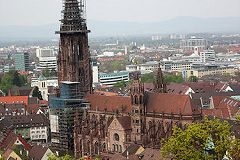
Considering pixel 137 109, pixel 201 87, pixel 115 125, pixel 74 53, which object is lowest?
pixel 201 87

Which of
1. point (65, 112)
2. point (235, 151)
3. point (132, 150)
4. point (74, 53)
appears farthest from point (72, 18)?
point (235, 151)

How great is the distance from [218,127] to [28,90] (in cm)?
13142

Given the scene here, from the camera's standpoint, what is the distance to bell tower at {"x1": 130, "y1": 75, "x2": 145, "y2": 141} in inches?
3976

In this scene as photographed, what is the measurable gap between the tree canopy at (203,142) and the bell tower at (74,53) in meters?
62.6

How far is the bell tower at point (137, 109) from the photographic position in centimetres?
10100

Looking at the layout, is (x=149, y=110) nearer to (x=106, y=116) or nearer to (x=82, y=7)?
(x=106, y=116)

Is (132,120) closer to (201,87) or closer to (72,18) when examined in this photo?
(72,18)

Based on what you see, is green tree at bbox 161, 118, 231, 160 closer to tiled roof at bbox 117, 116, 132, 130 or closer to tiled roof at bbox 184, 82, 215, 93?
tiled roof at bbox 117, 116, 132, 130

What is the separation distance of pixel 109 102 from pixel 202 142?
53.3 meters

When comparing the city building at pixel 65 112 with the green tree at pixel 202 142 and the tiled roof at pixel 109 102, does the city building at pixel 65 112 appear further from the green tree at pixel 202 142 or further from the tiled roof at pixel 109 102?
the green tree at pixel 202 142

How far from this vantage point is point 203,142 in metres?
60.2

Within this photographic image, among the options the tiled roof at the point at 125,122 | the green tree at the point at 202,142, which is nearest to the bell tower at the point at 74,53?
the tiled roof at the point at 125,122

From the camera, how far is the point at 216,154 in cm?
5953

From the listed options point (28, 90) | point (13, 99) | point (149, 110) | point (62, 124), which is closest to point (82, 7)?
point (62, 124)
